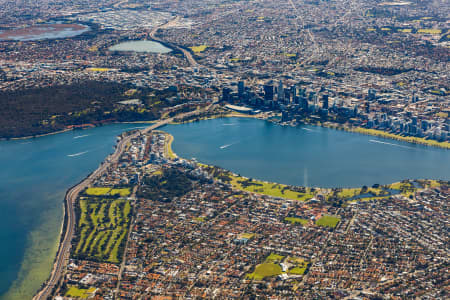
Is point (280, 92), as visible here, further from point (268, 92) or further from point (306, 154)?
point (306, 154)

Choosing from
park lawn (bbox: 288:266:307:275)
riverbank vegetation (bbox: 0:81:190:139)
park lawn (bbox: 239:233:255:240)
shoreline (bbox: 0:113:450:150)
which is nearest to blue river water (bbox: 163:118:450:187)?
shoreline (bbox: 0:113:450:150)

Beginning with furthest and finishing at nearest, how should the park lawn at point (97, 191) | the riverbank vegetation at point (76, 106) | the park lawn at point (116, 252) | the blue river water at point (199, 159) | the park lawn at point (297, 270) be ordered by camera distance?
the riverbank vegetation at point (76, 106) → the park lawn at point (97, 191) → the blue river water at point (199, 159) → the park lawn at point (116, 252) → the park lawn at point (297, 270)

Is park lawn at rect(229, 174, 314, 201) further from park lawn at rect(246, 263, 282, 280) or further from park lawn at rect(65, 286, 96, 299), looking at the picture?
park lawn at rect(65, 286, 96, 299)

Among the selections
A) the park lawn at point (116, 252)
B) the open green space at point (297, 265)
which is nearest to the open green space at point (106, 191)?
the park lawn at point (116, 252)

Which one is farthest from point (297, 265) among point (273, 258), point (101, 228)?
point (101, 228)

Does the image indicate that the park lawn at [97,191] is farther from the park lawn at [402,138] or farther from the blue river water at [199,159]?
the park lawn at [402,138]

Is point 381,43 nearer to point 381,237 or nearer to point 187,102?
point 187,102
